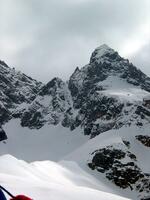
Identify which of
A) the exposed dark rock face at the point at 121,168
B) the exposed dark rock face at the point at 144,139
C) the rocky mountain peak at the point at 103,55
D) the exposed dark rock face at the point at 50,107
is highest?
the rocky mountain peak at the point at 103,55

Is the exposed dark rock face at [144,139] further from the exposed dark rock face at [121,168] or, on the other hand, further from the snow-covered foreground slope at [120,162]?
the exposed dark rock face at [121,168]

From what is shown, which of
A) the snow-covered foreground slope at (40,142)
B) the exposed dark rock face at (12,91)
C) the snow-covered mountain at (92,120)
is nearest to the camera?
the snow-covered mountain at (92,120)

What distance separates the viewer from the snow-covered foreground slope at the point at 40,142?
13300 cm

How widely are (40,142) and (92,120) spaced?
68.3 ft

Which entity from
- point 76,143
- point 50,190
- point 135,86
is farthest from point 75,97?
point 50,190

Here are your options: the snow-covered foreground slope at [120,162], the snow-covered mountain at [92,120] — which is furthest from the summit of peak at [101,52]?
the snow-covered foreground slope at [120,162]

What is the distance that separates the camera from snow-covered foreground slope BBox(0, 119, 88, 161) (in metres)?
133

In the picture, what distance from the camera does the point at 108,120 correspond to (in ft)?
411

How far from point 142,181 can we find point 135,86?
72.8 meters

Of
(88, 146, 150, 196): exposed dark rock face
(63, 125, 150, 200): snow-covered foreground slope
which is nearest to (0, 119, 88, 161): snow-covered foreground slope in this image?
(63, 125, 150, 200): snow-covered foreground slope

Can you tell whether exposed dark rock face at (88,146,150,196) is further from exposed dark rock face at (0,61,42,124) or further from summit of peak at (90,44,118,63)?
summit of peak at (90,44,118,63)

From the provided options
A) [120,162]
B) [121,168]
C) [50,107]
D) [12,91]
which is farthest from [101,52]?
[121,168]

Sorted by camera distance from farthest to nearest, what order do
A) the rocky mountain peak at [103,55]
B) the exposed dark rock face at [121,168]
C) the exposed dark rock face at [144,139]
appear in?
the rocky mountain peak at [103,55] < the exposed dark rock face at [144,139] < the exposed dark rock face at [121,168]

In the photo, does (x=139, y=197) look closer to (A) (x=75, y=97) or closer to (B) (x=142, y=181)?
(B) (x=142, y=181)
